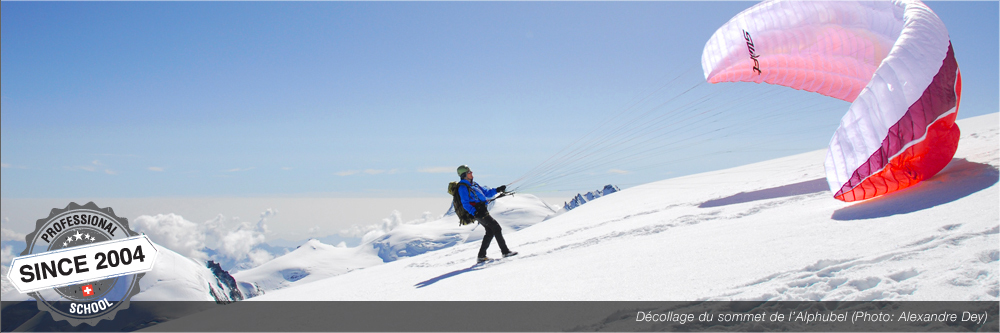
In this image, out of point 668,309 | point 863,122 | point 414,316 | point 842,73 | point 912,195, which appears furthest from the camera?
point 842,73

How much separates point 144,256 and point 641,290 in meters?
6.76

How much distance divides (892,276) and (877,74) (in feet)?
9.62

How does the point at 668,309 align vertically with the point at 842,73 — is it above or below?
below

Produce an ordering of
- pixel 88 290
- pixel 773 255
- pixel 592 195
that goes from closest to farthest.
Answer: pixel 773 255, pixel 88 290, pixel 592 195

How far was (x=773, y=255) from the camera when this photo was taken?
3.97 metres

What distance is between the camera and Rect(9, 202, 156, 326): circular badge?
6.06 metres

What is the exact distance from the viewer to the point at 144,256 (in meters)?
6.59

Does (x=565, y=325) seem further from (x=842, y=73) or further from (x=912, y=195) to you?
(x=842, y=73)

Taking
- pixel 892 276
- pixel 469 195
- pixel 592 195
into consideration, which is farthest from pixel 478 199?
pixel 592 195

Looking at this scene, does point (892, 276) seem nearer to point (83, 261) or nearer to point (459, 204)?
point (459, 204)

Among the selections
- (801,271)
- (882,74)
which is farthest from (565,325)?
(882,74)

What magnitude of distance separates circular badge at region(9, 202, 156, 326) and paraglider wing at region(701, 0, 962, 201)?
8.74m

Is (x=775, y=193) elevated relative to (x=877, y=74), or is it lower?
lower

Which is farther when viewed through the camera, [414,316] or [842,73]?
[842,73]
